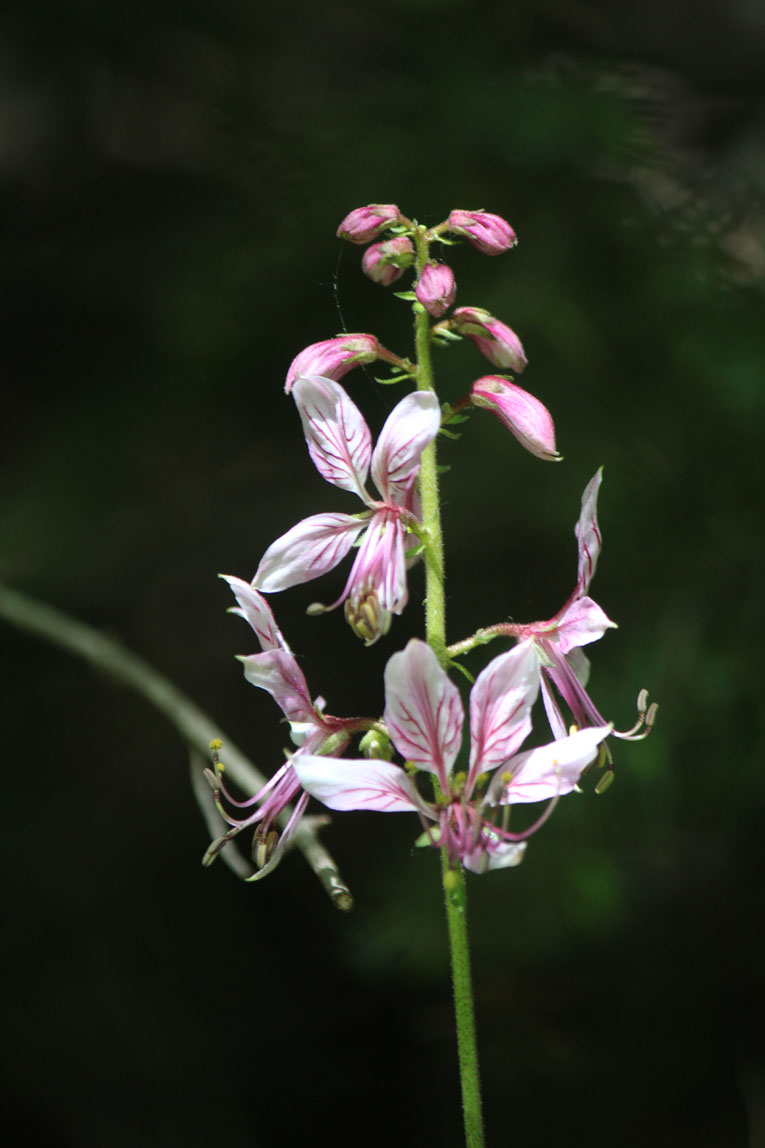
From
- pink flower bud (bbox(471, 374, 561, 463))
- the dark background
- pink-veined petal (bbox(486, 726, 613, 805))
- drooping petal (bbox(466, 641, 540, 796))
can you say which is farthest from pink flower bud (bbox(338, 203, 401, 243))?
the dark background

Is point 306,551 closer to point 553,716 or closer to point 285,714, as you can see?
point 285,714

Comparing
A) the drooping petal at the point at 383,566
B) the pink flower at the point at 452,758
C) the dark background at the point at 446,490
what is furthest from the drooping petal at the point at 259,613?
the dark background at the point at 446,490

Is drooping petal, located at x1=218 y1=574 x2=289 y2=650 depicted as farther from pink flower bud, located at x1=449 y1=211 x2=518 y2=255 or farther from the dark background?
the dark background

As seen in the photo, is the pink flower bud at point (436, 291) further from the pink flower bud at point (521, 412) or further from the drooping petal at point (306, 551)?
the drooping petal at point (306, 551)

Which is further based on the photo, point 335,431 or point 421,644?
point 335,431

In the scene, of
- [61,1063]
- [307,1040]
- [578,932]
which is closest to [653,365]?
[578,932]

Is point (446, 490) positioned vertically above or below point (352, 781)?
above

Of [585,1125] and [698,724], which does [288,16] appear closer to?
[698,724]

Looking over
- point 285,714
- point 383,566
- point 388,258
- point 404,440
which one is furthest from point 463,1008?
point 388,258
